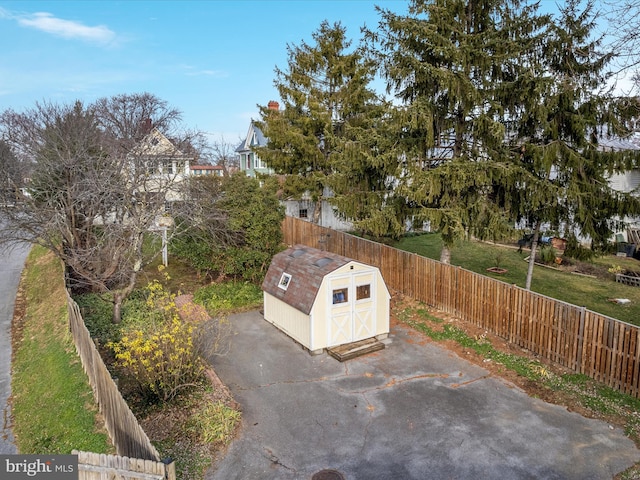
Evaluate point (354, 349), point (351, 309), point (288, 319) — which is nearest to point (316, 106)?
point (288, 319)

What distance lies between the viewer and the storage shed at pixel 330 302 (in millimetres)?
11383

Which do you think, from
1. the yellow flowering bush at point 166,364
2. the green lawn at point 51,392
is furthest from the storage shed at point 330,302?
the green lawn at point 51,392

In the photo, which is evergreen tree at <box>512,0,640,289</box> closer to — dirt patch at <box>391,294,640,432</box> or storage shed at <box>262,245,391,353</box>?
dirt patch at <box>391,294,640,432</box>

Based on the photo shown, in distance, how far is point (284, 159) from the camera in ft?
76.0

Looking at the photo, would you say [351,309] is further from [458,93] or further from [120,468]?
[458,93]

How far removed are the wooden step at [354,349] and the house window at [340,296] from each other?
1248 mm

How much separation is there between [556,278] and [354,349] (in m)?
10.5

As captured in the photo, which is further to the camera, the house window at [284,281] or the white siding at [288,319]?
the house window at [284,281]

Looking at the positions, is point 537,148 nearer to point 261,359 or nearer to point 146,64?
point 261,359

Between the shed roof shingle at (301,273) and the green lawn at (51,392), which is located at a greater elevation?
the shed roof shingle at (301,273)

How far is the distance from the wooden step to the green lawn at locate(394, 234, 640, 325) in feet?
23.7

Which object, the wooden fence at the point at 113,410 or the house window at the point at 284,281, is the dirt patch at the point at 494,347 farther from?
the wooden fence at the point at 113,410

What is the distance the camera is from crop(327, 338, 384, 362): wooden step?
438 inches

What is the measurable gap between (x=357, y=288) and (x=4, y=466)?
831cm
